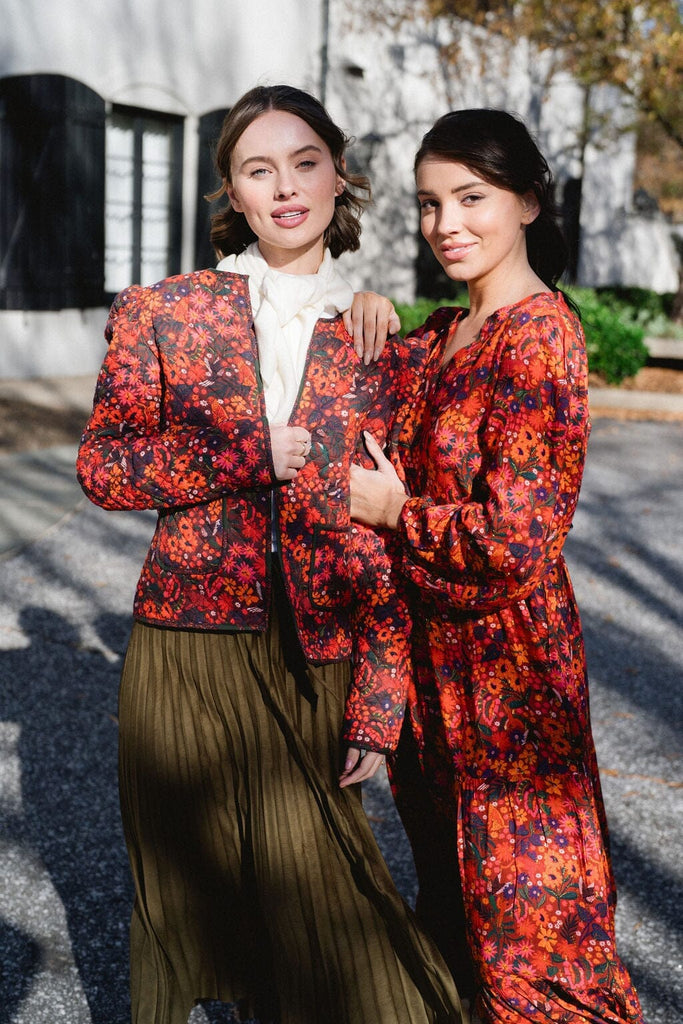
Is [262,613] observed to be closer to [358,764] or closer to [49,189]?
[358,764]

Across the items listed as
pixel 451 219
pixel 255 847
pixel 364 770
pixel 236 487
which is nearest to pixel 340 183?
pixel 451 219

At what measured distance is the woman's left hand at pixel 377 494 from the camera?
80.0 inches

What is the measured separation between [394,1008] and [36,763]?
200 cm

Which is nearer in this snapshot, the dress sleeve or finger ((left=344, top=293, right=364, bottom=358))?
the dress sleeve

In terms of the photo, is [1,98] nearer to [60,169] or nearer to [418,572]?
[60,169]

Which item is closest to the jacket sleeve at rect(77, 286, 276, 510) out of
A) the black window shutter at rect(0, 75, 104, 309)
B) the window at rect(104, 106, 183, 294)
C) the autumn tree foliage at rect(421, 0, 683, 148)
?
the black window shutter at rect(0, 75, 104, 309)

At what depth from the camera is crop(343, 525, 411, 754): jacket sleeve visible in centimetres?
211

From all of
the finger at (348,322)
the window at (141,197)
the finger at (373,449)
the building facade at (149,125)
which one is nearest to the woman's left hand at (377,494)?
the finger at (373,449)

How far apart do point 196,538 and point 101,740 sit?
210cm

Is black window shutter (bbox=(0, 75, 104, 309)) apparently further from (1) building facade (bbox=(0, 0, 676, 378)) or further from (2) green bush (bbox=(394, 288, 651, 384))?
(2) green bush (bbox=(394, 288, 651, 384))

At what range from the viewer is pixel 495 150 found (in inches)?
74.4

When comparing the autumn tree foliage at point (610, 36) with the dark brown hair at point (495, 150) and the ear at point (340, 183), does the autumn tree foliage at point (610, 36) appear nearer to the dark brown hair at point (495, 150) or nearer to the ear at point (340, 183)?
the ear at point (340, 183)

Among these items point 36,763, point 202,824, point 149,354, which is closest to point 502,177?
point 149,354

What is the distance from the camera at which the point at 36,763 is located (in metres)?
3.78
